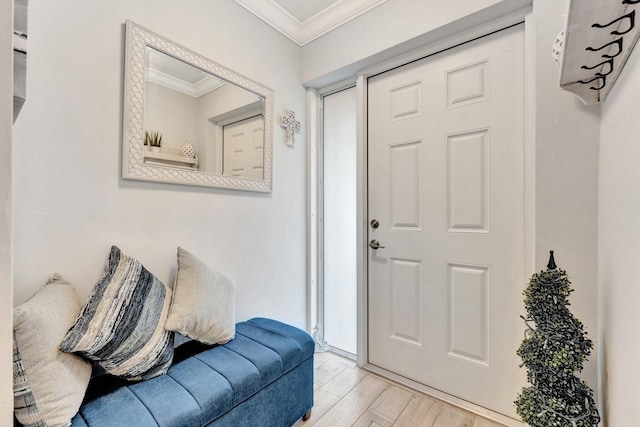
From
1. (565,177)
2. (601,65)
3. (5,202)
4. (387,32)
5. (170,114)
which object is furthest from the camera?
(387,32)

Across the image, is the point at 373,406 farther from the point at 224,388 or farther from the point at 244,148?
the point at 244,148

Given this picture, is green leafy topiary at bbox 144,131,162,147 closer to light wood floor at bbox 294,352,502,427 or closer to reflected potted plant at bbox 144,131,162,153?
reflected potted plant at bbox 144,131,162,153

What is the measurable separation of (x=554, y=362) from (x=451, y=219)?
0.90 m

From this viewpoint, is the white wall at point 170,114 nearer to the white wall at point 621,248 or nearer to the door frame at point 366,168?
the door frame at point 366,168

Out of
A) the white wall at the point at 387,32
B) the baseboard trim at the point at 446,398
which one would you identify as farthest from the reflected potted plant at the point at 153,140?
the baseboard trim at the point at 446,398


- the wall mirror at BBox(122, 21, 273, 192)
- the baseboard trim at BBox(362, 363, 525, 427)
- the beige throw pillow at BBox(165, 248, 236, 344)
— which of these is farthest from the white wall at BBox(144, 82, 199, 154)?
the baseboard trim at BBox(362, 363, 525, 427)

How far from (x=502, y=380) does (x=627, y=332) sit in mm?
1037

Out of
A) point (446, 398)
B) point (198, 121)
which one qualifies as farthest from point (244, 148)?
point (446, 398)

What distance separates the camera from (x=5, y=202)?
17.1 inches

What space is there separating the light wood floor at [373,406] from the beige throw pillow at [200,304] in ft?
2.24

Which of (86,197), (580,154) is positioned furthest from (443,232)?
(86,197)

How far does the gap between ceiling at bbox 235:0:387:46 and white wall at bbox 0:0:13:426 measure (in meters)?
1.72

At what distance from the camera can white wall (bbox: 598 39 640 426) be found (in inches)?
26.0

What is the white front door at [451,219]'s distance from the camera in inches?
58.9
